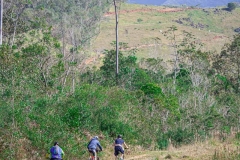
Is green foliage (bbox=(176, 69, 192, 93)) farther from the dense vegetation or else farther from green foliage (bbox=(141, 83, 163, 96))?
green foliage (bbox=(141, 83, 163, 96))

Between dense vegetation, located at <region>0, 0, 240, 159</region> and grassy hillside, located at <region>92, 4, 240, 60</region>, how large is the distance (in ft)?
84.1

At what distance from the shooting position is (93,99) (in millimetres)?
21703

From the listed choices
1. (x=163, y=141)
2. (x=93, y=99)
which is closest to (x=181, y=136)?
(x=163, y=141)

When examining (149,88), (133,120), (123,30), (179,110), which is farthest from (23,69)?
(123,30)

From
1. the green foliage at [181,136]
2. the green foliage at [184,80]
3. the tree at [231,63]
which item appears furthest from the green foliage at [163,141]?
the tree at [231,63]

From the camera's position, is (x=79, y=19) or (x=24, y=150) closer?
(x=24, y=150)

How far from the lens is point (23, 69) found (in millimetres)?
21859

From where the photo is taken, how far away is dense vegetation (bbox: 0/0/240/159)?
17.7m

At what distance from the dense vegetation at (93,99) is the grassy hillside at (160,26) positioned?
2563 centimetres

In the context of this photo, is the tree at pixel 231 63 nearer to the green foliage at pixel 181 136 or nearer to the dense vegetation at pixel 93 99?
the dense vegetation at pixel 93 99

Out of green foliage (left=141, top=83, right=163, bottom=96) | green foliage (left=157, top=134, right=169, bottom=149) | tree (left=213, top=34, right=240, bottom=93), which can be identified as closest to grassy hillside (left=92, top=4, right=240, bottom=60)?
tree (left=213, top=34, right=240, bottom=93)

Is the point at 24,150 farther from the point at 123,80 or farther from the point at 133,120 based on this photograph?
the point at 123,80

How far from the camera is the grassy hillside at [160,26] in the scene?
229ft

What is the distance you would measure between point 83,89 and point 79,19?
2352cm
